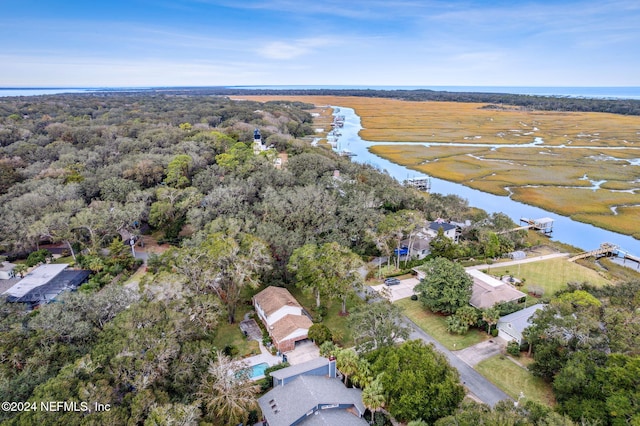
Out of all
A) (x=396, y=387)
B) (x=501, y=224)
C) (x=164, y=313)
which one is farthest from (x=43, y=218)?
(x=501, y=224)

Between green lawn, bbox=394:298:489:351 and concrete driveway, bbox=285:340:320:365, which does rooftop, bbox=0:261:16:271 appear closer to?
concrete driveway, bbox=285:340:320:365

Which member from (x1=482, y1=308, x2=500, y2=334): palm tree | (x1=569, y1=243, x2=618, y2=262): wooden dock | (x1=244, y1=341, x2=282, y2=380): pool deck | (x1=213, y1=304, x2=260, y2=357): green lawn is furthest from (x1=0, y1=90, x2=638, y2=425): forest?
(x1=569, y1=243, x2=618, y2=262): wooden dock

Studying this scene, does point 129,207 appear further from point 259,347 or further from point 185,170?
point 259,347

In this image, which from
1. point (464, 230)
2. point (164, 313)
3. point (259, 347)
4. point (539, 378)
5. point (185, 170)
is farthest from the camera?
point (185, 170)

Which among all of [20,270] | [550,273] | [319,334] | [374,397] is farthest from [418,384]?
[20,270]

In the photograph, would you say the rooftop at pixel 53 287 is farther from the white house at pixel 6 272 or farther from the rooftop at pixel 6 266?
the rooftop at pixel 6 266
